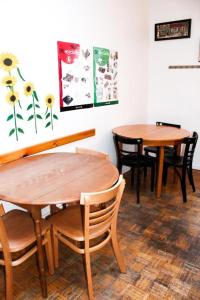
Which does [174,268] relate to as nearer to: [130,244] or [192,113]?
[130,244]

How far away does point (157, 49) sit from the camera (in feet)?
13.7

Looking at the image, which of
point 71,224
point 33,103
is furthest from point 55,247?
point 33,103

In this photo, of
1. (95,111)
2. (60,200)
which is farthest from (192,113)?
(60,200)

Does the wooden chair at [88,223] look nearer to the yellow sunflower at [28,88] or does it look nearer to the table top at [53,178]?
the table top at [53,178]

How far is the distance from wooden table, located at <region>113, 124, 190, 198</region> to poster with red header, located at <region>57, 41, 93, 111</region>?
2.21ft

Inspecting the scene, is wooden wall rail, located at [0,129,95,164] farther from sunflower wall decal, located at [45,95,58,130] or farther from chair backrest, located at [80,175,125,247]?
chair backrest, located at [80,175,125,247]

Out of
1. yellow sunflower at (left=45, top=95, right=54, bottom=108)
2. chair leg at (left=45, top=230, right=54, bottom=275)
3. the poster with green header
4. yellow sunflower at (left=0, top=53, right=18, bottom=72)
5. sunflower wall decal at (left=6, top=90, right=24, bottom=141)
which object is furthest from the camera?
the poster with green header

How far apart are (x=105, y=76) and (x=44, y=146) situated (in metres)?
1.35

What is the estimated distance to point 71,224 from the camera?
1845mm

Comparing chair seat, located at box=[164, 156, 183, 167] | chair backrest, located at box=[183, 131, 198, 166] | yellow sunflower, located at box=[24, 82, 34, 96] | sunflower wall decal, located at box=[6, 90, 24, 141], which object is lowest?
chair seat, located at box=[164, 156, 183, 167]

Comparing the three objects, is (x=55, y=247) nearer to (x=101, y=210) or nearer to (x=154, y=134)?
(x=101, y=210)

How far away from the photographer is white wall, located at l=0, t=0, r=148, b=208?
217 centimetres

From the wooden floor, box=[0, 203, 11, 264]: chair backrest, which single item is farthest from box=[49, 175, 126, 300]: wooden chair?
box=[0, 203, 11, 264]: chair backrest

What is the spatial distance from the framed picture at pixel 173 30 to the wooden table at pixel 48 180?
2.75 m
